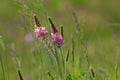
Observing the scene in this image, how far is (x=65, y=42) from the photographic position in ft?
12.8

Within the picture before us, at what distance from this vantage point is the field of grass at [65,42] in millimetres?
2451

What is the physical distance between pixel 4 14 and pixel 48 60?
20.2 feet

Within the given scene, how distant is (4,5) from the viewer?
Result: 29.2ft

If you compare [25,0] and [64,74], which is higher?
[25,0]

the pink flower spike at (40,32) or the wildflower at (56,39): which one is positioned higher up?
the pink flower spike at (40,32)

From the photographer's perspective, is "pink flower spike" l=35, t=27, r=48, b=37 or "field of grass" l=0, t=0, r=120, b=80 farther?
"field of grass" l=0, t=0, r=120, b=80

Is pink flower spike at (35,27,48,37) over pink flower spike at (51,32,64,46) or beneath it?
over

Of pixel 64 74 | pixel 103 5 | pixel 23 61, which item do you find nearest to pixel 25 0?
pixel 64 74

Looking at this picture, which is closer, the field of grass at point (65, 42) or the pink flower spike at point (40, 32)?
the pink flower spike at point (40, 32)

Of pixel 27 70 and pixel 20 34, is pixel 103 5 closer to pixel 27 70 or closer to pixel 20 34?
pixel 20 34

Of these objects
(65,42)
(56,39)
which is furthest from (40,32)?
(65,42)

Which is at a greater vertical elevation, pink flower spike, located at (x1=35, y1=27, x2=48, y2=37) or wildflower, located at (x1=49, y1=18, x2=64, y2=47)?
pink flower spike, located at (x1=35, y1=27, x2=48, y2=37)

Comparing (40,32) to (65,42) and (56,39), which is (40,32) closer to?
(56,39)

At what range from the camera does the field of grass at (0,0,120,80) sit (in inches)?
96.5
